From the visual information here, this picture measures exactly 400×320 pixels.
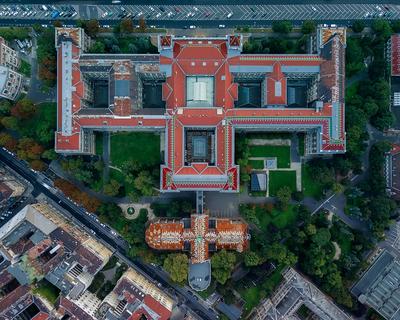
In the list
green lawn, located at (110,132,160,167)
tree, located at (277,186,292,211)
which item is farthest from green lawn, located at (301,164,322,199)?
green lawn, located at (110,132,160,167)

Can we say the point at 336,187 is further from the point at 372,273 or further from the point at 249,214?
the point at 372,273

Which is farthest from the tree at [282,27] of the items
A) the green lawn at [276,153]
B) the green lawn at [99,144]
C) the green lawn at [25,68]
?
the green lawn at [25,68]

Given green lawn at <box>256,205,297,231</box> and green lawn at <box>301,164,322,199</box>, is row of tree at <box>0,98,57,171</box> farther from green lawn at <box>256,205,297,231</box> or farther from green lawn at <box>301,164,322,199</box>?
green lawn at <box>301,164,322,199</box>

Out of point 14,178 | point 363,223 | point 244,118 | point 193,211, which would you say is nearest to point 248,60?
point 244,118

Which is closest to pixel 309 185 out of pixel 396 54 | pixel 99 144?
pixel 396 54

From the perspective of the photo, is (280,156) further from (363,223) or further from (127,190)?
(127,190)
